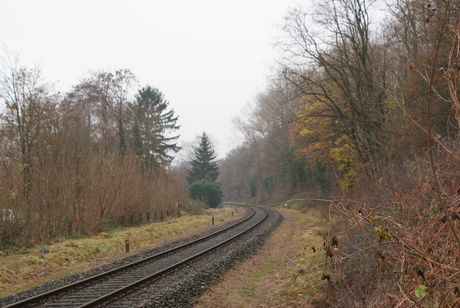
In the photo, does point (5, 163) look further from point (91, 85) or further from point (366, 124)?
point (91, 85)

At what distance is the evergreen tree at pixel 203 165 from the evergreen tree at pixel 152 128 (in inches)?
388

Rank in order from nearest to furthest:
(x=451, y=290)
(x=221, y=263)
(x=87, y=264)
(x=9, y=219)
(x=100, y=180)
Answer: (x=451, y=290), (x=221, y=263), (x=87, y=264), (x=9, y=219), (x=100, y=180)

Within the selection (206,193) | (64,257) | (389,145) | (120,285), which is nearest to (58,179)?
(64,257)

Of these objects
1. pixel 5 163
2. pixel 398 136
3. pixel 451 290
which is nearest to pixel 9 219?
pixel 5 163

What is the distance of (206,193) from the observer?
4853cm

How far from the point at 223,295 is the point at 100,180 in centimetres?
1433

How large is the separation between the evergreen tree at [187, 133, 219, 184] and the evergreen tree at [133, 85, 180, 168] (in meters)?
9.84

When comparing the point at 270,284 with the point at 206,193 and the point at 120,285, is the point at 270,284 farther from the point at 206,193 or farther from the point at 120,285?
the point at 206,193

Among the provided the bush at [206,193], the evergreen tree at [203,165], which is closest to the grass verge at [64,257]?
the bush at [206,193]

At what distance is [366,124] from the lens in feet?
60.8

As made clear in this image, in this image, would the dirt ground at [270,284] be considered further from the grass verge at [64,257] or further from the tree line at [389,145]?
the grass verge at [64,257]

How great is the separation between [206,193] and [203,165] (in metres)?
12.5

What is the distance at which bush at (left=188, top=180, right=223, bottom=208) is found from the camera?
48.4 metres

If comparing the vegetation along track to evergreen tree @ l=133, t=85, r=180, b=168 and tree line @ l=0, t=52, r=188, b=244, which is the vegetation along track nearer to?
tree line @ l=0, t=52, r=188, b=244
